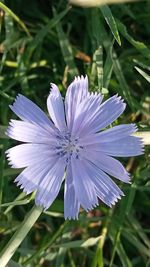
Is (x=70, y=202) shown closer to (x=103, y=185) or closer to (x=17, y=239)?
(x=103, y=185)

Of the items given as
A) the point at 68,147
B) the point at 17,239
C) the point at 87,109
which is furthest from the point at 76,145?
the point at 17,239

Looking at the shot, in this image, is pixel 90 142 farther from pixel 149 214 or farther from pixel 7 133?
pixel 149 214

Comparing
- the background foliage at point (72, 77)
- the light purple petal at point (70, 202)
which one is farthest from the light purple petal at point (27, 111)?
the background foliage at point (72, 77)

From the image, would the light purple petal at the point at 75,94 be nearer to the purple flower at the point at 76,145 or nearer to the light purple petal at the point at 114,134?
the purple flower at the point at 76,145

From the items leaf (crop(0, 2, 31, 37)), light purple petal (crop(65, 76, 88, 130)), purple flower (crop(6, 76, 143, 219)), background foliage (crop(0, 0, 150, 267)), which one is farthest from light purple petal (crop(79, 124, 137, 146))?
leaf (crop(0, 2, 31, 37))

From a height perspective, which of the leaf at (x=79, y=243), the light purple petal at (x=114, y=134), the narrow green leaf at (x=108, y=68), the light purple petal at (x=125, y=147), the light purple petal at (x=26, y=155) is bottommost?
the leaf at (x=79, y=243)

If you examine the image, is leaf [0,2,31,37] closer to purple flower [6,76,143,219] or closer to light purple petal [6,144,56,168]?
purple flower [6,76,143,219]

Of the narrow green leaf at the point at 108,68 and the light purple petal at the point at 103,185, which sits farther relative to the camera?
the narrow green leaf at the point at 108,68
